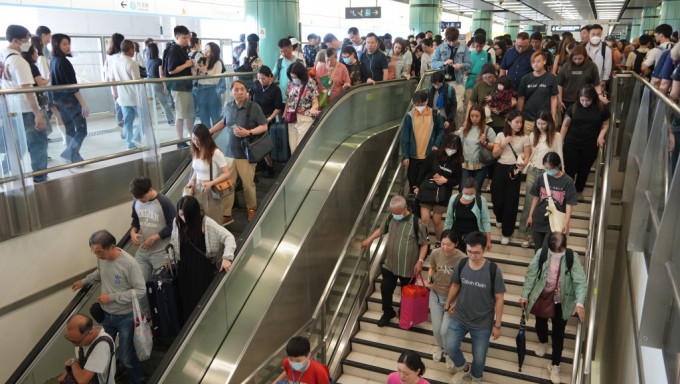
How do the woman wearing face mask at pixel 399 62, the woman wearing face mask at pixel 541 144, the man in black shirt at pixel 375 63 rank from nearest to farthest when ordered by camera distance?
the woman wearing face mask at pixel 541 144, the man in black shirt at pixel 375 63, the woman wearing face mask at pixel 399 62

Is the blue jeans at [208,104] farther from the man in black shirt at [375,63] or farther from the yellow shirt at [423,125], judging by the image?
the yellow shirt at [423,125]

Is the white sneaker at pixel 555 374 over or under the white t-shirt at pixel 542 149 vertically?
under

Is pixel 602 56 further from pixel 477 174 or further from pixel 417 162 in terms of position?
pixel 417 162

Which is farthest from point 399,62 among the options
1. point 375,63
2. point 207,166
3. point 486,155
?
point 207,166

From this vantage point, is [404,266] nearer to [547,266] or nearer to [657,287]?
[547,266]

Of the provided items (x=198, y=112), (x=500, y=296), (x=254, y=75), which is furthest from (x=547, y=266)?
(x=254, y=75)

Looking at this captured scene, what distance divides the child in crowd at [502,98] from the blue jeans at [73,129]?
5.40 metres

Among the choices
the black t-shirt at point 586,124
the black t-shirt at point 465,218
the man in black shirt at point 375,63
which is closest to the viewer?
the black t-shirt at point 465,218

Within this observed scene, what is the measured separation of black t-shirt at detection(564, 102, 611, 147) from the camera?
7.09 metres

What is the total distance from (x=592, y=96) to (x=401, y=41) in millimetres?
4417

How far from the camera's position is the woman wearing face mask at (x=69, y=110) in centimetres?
599

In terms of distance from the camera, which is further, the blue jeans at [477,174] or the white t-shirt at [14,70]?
the blue jeans at [477,174]

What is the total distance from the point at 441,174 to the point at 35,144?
470 centimetres

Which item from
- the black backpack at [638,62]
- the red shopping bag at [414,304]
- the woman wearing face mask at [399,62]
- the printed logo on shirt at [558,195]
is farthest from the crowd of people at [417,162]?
the black backpack at [638,62]
